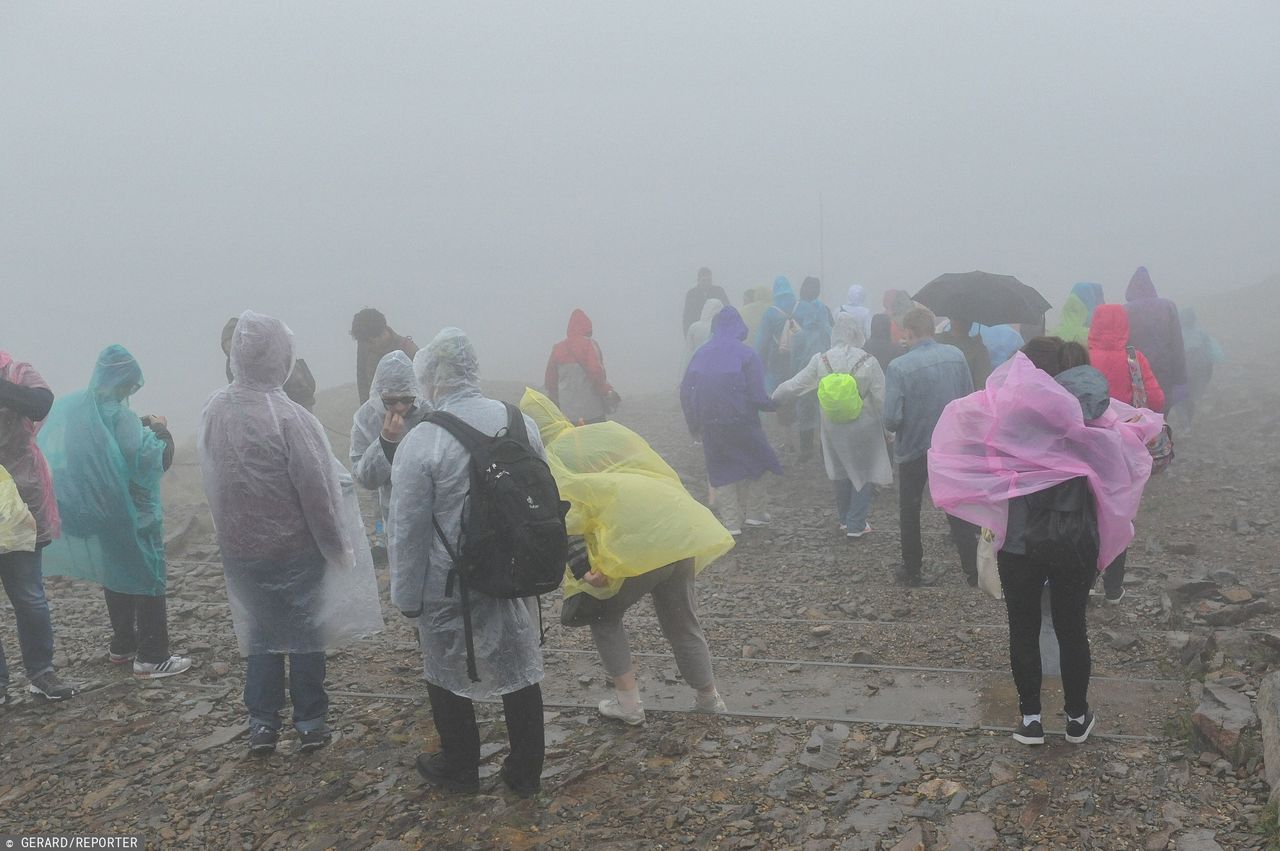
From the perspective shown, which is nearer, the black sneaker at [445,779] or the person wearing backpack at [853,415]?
the black sneaker at [445,779]

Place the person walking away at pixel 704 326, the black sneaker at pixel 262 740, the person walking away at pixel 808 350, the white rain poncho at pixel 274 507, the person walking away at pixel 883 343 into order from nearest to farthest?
the white rain poncho at pixel 274 507, the black sneaker at pixel 262 740, the person walking away at pixel 883 343, the person walking away at pixel 808 350, the person walking away at pixel 704 326

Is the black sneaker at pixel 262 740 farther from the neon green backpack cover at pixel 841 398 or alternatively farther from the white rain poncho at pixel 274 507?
the neon green backpack cover at pixel 841 398

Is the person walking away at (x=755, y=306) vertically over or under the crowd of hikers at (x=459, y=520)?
over

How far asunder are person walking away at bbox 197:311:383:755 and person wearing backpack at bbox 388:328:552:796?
2.36ft

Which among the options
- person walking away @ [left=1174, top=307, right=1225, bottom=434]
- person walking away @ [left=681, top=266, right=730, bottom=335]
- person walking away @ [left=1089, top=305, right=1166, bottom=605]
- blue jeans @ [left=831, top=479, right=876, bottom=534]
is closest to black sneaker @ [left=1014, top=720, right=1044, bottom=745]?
person walking away @ [left=1089, top=305, right=1166, bottom=605]

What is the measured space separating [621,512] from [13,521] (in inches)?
113

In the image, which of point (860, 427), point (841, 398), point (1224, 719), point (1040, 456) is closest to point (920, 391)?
point (841, 398)

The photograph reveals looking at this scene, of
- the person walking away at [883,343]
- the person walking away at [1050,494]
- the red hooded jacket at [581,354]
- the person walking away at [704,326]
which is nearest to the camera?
the person walking away at [1050,494]

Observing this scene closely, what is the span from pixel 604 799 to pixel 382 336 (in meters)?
4.25

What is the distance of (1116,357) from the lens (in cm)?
632

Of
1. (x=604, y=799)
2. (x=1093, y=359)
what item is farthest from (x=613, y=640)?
(x=1093, y=359)

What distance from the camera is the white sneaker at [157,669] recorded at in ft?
17.1

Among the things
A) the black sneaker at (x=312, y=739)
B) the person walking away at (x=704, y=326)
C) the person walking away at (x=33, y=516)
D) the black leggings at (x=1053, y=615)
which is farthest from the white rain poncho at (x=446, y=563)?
the person walking away at (x=704, y=326)

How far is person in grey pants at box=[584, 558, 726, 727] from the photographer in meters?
3.99
